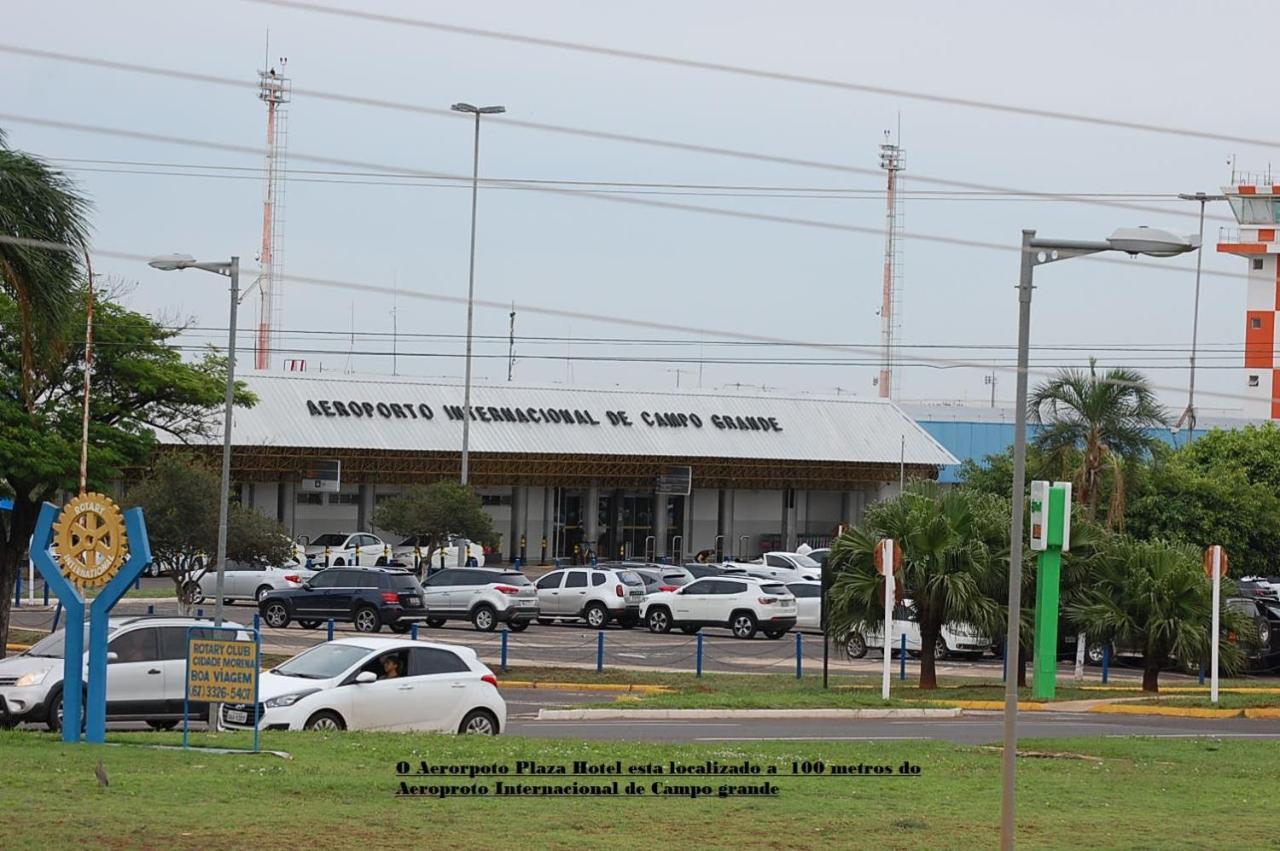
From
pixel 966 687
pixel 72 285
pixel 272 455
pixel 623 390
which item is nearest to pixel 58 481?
pixel 72 285

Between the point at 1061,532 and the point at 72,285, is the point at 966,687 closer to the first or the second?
the point at 1061,532

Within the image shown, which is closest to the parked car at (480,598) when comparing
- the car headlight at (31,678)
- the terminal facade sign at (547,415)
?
the car headlight at (31,678)

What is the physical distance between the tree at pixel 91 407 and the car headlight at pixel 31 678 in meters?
11.6

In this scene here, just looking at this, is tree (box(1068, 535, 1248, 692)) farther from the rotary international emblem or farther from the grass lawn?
the rotary international emblem

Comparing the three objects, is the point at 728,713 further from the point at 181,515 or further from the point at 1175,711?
the point at 181,515

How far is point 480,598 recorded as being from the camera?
43906mm

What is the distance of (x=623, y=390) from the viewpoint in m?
78.6

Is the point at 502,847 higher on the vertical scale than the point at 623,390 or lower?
lower

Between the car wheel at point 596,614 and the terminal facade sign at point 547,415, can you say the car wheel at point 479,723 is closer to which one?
the car wheel at point 596,614

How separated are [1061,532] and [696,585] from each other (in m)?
16.8

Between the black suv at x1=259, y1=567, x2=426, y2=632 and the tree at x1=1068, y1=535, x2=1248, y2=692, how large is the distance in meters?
16.8

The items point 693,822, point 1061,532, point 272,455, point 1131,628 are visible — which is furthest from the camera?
point 272,455

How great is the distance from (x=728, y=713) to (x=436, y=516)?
32714 mm

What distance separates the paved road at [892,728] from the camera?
22.4 metres
